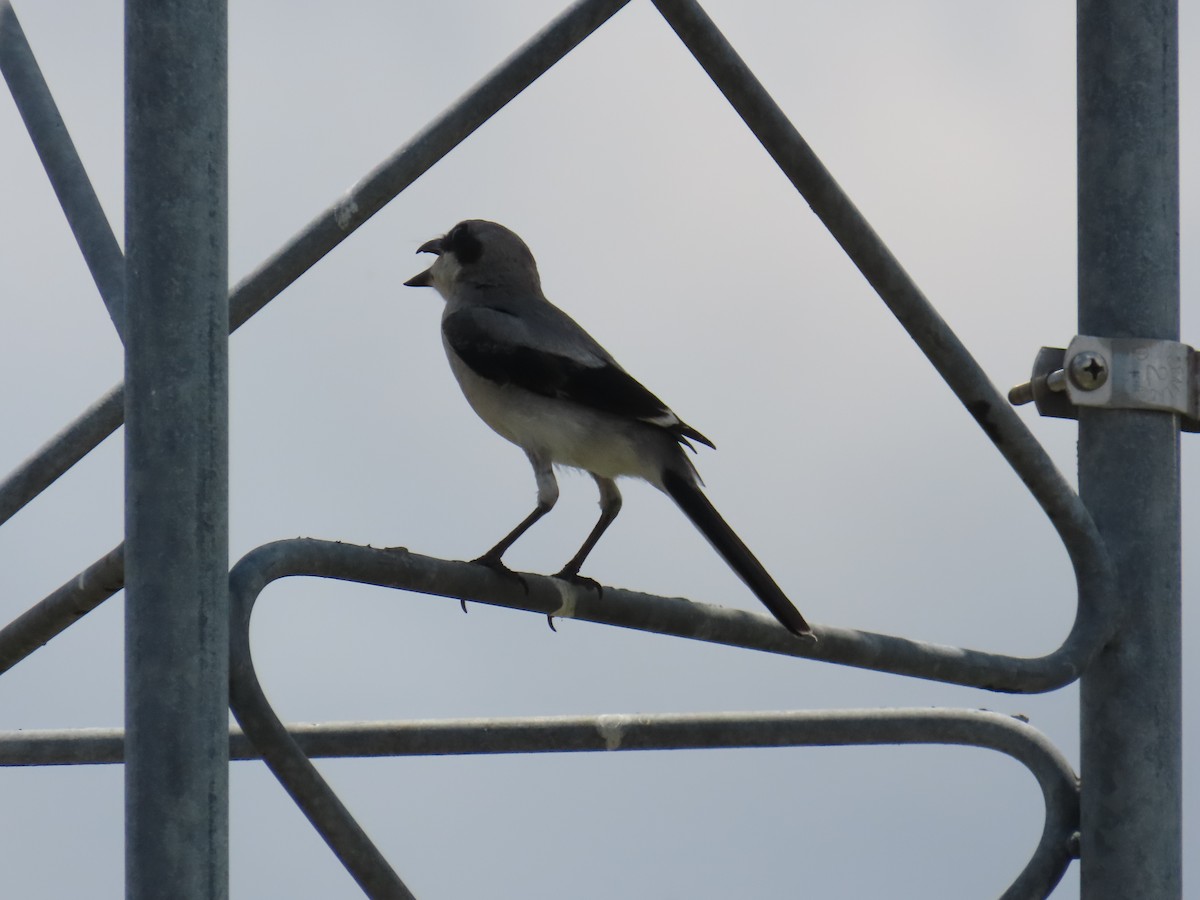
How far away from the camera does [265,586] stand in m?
2.17

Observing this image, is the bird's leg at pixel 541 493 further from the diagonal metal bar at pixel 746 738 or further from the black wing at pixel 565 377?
the diagonal metal bar at pixel 746 738

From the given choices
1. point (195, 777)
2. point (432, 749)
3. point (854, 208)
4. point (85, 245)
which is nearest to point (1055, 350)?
point (854, 208)

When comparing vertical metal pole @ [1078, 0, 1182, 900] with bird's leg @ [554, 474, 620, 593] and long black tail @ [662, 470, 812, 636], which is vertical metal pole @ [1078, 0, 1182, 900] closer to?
long black tail @ [662, 470, 812, 636]

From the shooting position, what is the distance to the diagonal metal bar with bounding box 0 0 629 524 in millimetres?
2998

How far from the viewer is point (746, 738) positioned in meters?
3.26

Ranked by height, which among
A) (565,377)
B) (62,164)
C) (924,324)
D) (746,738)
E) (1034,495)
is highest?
(565,377)

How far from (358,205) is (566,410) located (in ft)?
5.64

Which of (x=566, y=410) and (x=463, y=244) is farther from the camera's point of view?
(x=463, y=244)

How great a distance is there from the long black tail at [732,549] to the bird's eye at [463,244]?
133cm

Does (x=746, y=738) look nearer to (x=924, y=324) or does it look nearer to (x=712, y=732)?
(x=712, y=732)

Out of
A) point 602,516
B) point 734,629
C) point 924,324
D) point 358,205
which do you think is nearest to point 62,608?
point 358,205

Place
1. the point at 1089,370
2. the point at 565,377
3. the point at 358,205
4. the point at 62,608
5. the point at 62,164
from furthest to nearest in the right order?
the point at 565,377 → the point at 1089,370 → the point at 62,164 → the point at 358,205 → the point at 62,608

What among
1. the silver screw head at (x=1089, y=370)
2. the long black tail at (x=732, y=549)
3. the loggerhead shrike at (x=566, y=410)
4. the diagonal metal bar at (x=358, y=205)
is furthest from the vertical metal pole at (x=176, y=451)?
the loggerhead shrike at (x=566, y=410)

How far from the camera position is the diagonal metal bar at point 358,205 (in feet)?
9.84
